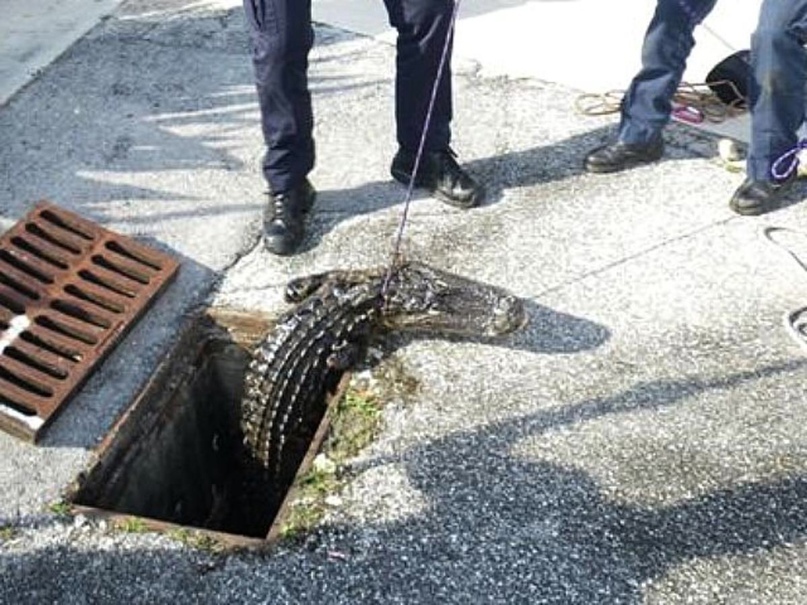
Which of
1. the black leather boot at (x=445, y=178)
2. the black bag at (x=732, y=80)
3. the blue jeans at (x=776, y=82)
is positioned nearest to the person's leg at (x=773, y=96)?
the blue jeans at (x=776, y=82)

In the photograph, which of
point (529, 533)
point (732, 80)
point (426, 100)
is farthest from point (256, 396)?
point (732, 80)

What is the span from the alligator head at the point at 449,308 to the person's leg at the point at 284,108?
2.10 ft

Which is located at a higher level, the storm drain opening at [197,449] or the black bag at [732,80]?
the black bag at [732,80]

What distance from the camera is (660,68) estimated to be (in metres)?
4.24

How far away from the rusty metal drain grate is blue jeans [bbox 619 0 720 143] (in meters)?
2.14

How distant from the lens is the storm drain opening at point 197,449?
3.13m

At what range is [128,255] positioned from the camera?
3875 millimetres

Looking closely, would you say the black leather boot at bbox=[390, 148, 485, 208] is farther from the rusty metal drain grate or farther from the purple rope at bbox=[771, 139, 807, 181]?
the purple rope at bbox=[771, 139, 807, 181]

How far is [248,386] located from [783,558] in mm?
1808

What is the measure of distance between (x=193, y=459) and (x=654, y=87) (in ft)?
8.33

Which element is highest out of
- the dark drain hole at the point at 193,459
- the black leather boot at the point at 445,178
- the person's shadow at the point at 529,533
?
the black leather boot at the point at 445,178

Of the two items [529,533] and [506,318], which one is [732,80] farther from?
[529,533]

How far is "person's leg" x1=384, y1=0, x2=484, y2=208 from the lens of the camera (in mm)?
3801

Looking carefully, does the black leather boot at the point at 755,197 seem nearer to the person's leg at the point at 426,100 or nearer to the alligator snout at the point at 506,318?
→ the person's leg at the point at 426,100
